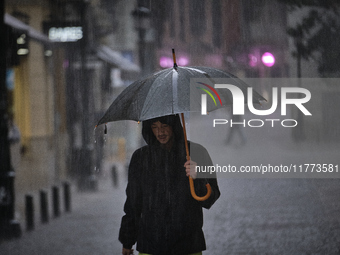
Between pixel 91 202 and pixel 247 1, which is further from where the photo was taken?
pixel 247 1

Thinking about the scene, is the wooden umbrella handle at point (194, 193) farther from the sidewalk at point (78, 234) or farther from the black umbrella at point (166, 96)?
the sidewalk at point (78, 234)

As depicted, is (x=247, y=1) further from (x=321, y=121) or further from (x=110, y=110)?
(x=110, y=110)

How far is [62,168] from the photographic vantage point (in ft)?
45.3

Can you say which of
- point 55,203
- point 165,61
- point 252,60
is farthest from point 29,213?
point 165,61

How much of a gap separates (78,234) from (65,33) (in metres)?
3.63

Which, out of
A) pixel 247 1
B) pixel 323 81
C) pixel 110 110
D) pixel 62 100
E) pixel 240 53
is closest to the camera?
pixel 110 110

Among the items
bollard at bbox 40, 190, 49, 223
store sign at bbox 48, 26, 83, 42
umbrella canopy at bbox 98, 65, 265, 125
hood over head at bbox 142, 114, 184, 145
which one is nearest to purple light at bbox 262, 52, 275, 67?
store sign at bbox 48, 26, 83, 42

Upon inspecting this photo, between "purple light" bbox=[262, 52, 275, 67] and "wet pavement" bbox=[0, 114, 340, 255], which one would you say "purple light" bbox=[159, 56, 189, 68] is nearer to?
"wet pavement" bbox=[0, 114, 340, 255]

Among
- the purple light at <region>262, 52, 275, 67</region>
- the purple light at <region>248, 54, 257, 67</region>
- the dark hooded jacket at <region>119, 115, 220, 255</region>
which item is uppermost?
the purple light at <region>248, 54, 257, 67</region>

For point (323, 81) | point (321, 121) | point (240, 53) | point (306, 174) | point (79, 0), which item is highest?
point (79, 0)

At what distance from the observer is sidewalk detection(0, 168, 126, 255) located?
666 centimetres

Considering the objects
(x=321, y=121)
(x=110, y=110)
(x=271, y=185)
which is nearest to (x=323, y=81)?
(x=321, y=121)

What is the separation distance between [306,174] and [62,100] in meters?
12.9

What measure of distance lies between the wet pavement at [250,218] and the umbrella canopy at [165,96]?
3.49 meters
